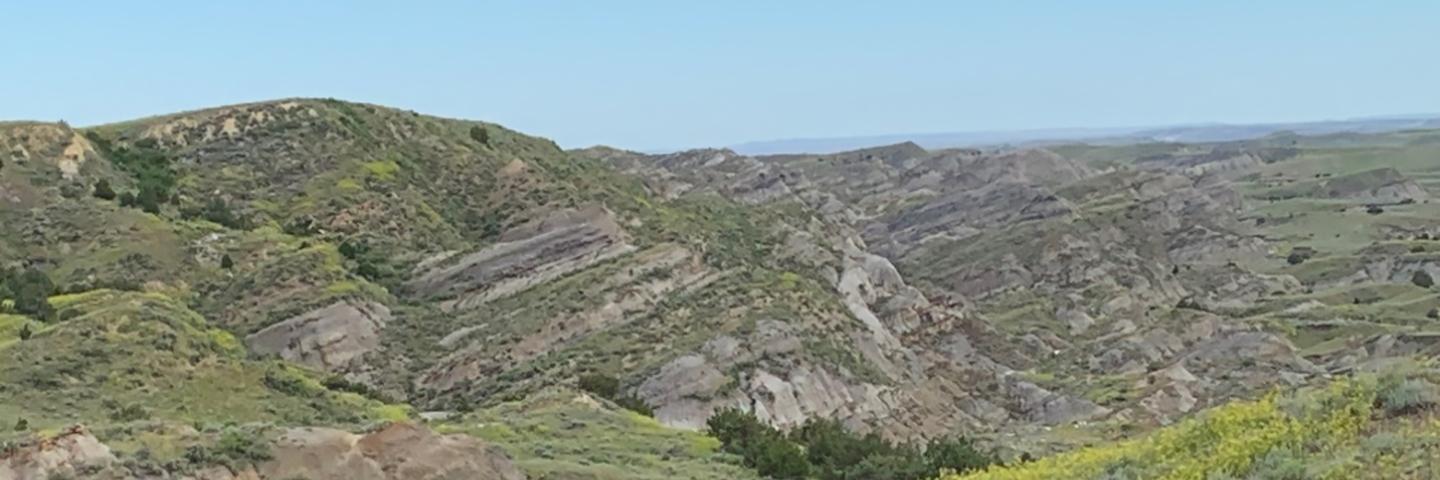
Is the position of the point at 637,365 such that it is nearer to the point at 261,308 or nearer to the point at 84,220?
the point at 261,308

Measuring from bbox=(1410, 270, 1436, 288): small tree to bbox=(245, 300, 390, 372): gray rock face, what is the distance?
74243 mm

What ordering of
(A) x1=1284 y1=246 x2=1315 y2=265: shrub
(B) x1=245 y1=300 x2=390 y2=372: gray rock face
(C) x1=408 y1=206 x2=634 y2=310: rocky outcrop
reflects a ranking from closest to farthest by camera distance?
1. (B) x1=245 y1=300 x2=390 y2=372: gray rock face
2. (C) x1=408 y1=206 x2=634 y2=310: rocky outcrop
3. (A) x1=1284 y1=246 x2=1315 y2=265: shrub

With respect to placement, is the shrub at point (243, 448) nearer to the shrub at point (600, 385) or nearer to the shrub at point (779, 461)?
the shrub at point (779, 461)

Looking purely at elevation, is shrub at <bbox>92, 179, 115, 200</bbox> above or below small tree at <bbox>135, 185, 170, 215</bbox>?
above

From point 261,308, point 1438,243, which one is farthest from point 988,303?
point 261,308

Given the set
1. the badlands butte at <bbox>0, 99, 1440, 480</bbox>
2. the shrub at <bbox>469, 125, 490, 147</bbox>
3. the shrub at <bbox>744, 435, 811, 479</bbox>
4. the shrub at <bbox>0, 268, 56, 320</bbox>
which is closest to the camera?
the badlands butte at <bbox>0, 99, 1440, 480</bbox>

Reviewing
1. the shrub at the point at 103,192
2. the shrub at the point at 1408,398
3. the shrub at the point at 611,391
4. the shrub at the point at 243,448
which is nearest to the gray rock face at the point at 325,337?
the shrub at the point at 611,391

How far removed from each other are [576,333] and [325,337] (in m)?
8.65

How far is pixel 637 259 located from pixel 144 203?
22.2 meters

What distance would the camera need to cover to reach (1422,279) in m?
97.8

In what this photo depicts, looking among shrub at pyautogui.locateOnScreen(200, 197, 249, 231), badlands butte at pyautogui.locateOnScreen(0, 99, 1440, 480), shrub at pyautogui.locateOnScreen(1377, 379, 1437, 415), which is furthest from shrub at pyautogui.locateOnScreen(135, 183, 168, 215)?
shrub at pyautogui.locateOnScreen(1377, 379, 1437, 415)

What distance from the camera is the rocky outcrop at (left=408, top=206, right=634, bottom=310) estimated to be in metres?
54.9

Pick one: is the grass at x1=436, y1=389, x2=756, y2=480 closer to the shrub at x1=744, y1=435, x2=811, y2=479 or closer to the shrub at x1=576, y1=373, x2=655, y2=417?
the shrub at x1=744, y1=435, x2=811, y2=479

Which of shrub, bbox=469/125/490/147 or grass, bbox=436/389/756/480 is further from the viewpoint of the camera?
shrub, bbox=469/125/490/147
